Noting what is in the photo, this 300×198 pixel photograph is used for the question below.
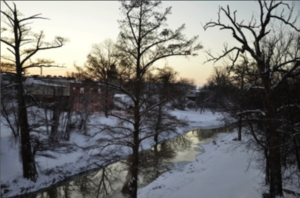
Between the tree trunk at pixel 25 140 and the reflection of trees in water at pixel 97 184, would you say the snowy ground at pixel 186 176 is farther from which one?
the reflection of trees in water at pixel 97 184

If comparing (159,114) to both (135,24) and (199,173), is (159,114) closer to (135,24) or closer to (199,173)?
(135,24)

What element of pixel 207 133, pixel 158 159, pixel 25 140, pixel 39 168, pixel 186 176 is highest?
pixel 25 140

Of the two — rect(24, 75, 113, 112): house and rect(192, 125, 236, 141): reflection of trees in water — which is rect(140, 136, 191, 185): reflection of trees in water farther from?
rect(192, 125, 236, 141): reflection of trees in water

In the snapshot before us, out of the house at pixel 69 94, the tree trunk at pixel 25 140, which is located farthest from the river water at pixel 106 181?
the house at pixel 69 94

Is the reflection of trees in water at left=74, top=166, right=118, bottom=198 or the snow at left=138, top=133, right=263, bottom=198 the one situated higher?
the snow at left=138, top=133, right=263, bottom=198

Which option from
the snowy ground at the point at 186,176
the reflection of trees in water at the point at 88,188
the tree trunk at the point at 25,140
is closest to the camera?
the snowy ground at the point at 186,176

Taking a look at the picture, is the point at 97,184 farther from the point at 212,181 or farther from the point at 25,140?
the point at 212,181

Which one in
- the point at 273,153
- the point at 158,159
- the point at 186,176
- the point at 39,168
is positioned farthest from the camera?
the point at 39,168

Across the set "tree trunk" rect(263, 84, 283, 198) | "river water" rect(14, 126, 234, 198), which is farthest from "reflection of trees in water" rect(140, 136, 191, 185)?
"tree trunk" rect(263, 84, 283, 198)

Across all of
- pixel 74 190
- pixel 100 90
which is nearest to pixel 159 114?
pixel 100 90

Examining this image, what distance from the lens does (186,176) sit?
549 inches

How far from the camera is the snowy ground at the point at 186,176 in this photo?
35.5 ft

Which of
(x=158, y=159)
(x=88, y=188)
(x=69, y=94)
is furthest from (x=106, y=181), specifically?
(x=69, y=94)

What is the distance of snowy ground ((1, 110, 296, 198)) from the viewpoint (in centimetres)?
1081
